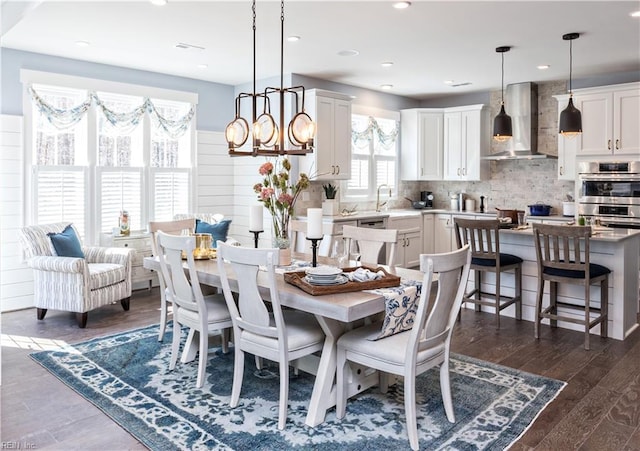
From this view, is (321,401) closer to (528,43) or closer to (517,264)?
(517,264)

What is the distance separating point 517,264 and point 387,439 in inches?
111

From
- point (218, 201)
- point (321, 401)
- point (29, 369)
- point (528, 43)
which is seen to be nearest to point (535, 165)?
point (528, 43)

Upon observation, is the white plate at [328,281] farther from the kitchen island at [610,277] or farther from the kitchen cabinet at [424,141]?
the kitchen cabinet at [424,141]

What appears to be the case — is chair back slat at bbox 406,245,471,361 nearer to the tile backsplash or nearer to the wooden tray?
the wooden tray

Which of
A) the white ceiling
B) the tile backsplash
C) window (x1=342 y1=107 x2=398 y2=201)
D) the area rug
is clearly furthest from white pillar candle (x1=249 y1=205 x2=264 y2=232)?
window (x1=342 y1=107 x2=398 y2=201)

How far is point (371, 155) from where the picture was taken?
7.71 meters

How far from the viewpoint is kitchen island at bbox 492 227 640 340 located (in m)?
4.37

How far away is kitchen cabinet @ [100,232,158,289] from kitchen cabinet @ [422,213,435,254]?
12.9ft

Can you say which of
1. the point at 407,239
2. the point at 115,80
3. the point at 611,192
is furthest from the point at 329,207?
the point at 611,192

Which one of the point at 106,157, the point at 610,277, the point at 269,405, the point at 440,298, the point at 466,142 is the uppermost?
the point at 466,142

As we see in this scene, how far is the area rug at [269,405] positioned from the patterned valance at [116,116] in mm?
2691

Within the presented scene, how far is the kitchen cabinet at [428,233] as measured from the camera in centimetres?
764

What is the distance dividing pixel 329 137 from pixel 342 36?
1781mm

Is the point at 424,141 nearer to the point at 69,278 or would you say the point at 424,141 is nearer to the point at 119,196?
the point at 119,196
